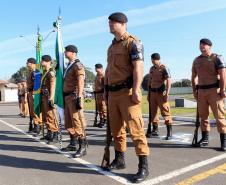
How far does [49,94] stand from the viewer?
935cm

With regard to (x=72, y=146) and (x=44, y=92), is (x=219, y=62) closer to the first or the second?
(x=72, y=146)

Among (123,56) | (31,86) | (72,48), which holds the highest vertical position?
(72,48)

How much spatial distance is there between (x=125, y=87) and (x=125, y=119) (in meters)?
0.50

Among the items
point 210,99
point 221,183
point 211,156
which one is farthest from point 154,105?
point 221,183

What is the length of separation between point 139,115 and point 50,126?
14.3 ft

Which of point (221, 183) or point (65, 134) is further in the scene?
point (65, 134)

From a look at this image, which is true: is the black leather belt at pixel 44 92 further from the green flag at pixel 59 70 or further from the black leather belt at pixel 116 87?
the black leather belt at pixel 116 87

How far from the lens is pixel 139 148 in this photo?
544 centimetres

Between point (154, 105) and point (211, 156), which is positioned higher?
point (154, 105)

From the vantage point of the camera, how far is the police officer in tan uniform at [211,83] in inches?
292

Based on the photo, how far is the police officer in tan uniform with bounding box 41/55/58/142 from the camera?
930cm

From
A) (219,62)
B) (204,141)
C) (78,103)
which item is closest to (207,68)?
(219,62)

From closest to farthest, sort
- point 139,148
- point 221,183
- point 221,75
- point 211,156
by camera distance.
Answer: point 221,183
point 139,148
point 211,156
point 221,75

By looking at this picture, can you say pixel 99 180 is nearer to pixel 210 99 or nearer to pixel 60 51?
pixel 210 99
